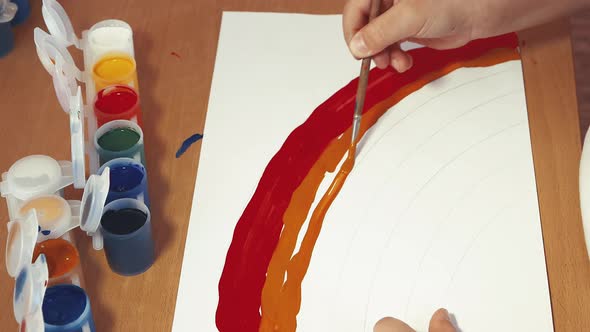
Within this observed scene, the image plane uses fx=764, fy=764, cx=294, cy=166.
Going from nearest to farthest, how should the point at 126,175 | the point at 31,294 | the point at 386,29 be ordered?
1. the point at 31,294
2. the point at 126,175
3. the point at 386,29

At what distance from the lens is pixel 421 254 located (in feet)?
3.42

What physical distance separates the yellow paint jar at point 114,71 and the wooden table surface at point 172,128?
8 centimetres

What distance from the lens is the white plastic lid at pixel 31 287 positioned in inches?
31.3

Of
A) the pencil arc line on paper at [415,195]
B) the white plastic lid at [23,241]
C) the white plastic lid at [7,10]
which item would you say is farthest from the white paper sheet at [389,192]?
the white plastic lid at [7,10]

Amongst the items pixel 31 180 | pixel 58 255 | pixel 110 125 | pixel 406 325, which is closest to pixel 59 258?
pixel 58 255

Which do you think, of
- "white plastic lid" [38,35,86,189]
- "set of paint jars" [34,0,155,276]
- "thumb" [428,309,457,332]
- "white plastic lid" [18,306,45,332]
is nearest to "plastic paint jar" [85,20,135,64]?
"set of paint jars" [34,0,155,276]

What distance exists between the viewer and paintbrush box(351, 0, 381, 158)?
1114 mm

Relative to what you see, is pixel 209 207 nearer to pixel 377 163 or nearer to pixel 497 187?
pixel 377 163

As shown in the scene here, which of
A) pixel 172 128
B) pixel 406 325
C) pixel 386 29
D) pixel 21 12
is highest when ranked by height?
pixel 21 12

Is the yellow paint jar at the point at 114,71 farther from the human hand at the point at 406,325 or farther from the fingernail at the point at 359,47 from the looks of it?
the human hand at the point at 406,325

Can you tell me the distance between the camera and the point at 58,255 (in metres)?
0.93

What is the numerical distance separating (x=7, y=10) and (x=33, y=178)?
0.39 metres

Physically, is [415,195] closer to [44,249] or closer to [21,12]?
[44,249]

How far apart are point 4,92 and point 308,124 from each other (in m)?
0.48
